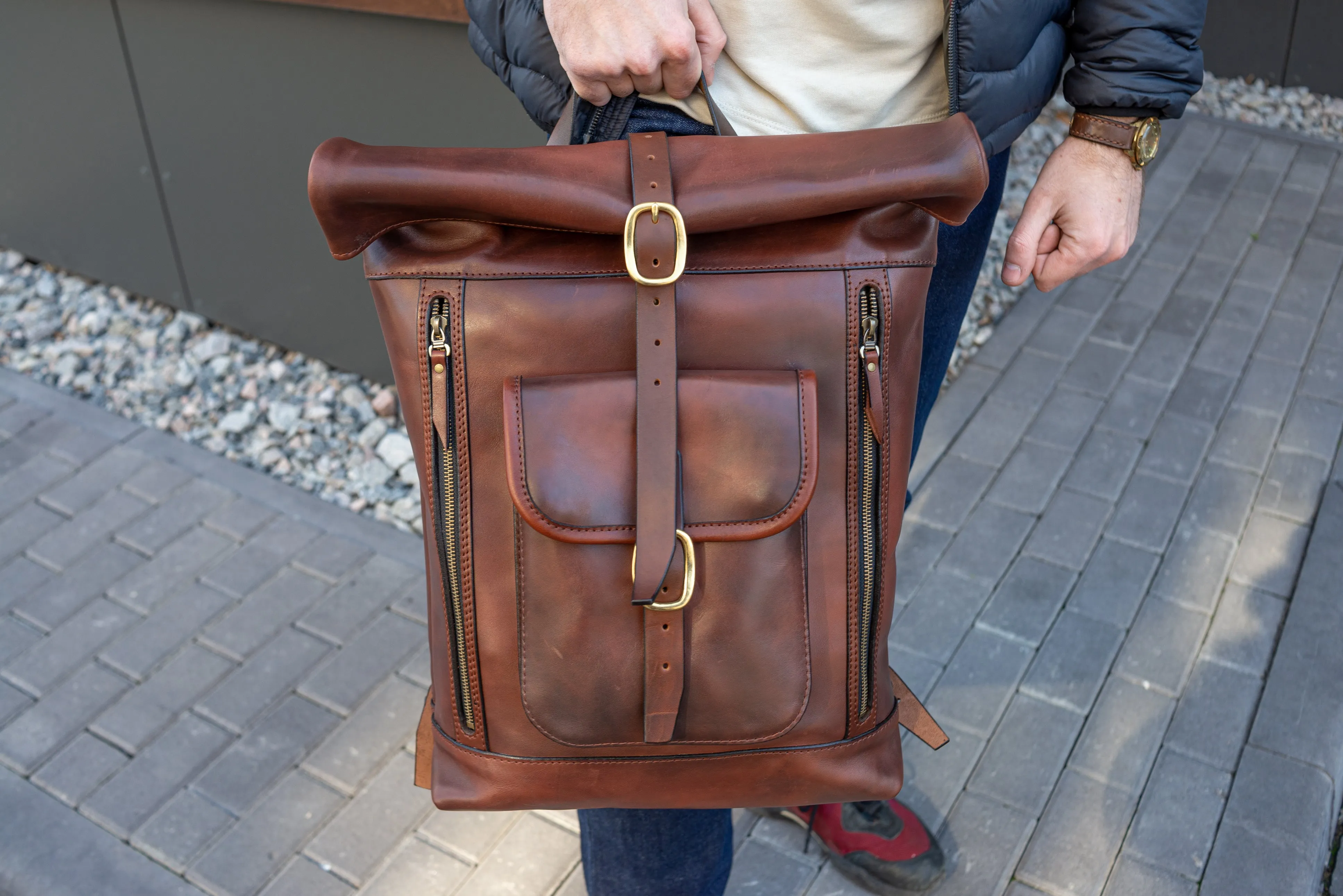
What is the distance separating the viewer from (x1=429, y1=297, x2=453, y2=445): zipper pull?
43.9 inches

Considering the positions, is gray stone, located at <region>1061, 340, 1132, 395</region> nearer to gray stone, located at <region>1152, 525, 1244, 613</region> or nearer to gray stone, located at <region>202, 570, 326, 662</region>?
gray stone, located at <region>1152, 525, 1244, 613</region>

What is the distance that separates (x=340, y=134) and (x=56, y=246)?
1.71 m

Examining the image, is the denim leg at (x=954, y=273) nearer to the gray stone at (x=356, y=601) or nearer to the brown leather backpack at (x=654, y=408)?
the brown leather backpack at (x=654, y=408)

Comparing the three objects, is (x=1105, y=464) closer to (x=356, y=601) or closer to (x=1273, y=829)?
(x=1273, y=829)

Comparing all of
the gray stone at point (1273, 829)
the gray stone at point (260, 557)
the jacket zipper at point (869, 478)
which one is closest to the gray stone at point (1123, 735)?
the gray stone at point (1273, 829)

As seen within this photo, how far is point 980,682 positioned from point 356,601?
1.48 meters

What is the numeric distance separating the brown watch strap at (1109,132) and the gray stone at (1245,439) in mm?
1994

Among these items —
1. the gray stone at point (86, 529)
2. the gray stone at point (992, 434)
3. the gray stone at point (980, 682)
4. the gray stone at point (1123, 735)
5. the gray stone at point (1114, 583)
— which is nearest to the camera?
the gray stone at point (1123, 735)

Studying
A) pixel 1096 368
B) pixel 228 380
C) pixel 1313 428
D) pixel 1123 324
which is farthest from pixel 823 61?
pixel 228 380

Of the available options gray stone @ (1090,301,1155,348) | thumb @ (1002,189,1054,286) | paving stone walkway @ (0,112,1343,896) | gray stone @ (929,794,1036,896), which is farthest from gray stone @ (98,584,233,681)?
gray stone @ (1090,301,1155,348)

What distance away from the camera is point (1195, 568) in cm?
271

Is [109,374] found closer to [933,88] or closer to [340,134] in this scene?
[340,134]

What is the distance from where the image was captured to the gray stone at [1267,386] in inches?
128

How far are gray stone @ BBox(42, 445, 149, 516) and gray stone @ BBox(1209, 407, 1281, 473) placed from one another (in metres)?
3.05
